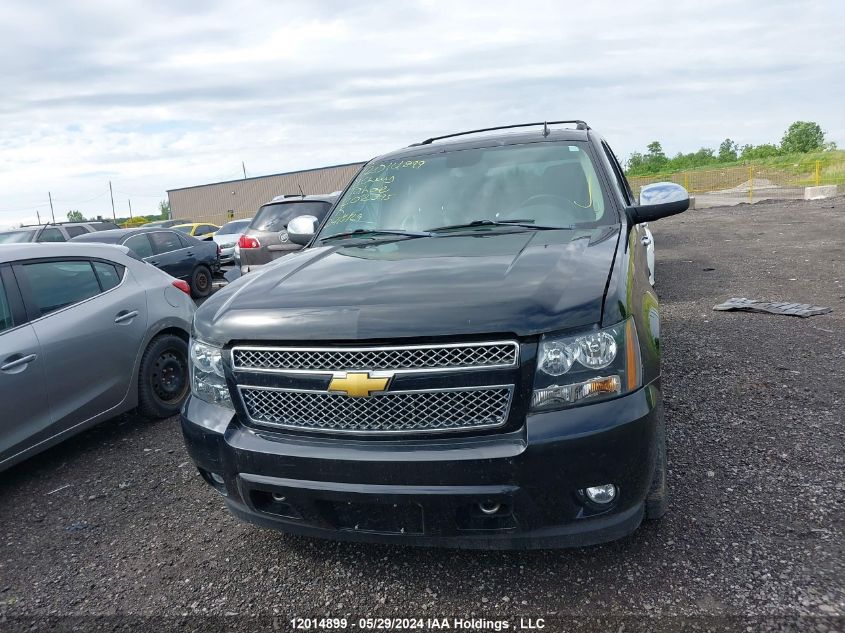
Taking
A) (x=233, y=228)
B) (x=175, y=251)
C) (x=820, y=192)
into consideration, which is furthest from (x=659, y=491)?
(x=820, y=192)

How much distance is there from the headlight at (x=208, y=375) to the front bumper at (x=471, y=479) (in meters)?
0.20

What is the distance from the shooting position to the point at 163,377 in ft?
16.3

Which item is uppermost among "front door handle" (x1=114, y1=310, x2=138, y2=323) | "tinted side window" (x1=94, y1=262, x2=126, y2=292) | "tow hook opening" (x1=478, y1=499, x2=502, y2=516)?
"tinted side window" (x1=94, y1=262, x2=126, y2=292)

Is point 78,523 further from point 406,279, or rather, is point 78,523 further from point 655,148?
point 655,148

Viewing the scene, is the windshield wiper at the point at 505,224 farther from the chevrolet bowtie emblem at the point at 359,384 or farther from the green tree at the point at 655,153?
the green tree at the point at 655,153

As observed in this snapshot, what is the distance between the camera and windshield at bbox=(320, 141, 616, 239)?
346 centimetres

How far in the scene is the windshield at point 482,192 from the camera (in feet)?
11.4

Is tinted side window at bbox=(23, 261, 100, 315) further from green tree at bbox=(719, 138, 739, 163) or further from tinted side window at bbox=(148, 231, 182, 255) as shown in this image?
green tree at bbox=(719, 138, 739, 163)

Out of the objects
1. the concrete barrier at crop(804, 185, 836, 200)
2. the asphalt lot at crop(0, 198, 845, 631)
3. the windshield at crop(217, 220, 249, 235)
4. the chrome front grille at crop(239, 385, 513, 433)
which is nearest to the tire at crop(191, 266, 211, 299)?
the windshield at crop(217, 220, 249, 235)

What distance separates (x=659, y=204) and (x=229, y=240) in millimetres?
15014

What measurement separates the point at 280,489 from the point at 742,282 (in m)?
8.04

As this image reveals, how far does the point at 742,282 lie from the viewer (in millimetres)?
8766

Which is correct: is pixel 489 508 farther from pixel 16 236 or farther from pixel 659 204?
pixel 16 236

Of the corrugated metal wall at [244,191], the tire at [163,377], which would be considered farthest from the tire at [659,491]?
the corrugated metal wall at [244,191]
